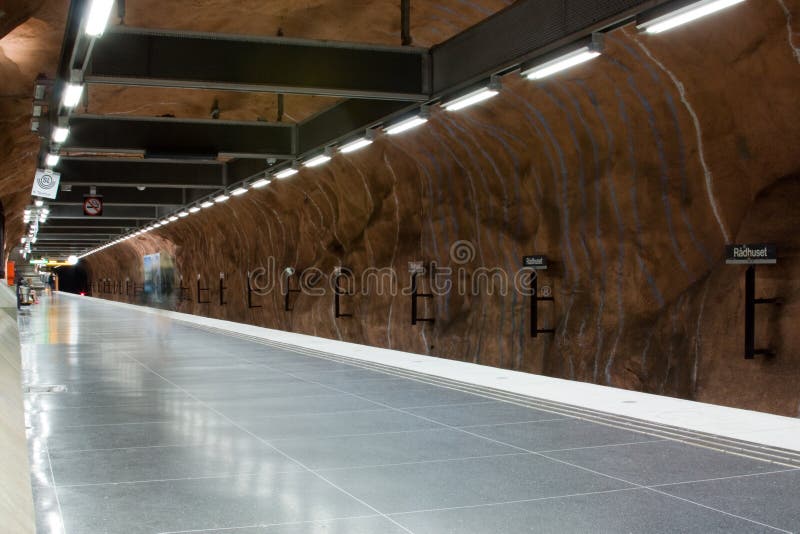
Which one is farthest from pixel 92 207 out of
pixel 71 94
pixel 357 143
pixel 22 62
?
pixel 71 94

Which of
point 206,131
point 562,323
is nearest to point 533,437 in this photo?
point 562,323

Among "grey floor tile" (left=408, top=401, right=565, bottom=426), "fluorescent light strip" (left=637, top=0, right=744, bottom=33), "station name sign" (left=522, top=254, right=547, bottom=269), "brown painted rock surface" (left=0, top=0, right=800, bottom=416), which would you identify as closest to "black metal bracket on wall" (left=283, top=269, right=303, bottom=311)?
"brown painted rock surface" (left=0, top=0, right=800, bottom=416)

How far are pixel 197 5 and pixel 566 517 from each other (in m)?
9.05

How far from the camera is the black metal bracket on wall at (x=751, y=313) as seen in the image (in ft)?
27.4

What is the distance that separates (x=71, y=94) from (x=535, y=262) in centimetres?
665

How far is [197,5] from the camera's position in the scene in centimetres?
1136

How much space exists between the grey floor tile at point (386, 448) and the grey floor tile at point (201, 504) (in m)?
0.58

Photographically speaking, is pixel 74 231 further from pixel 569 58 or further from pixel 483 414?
pixel 569 58

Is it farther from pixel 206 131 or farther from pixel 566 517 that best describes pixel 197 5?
pixel 566 517

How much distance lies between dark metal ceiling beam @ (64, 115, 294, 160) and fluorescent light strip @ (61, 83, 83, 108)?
13.9 ft

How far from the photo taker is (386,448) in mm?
6508

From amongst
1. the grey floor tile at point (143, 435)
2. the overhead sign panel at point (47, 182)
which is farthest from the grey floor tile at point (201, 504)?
the overhead sign panel at point (47, 182)

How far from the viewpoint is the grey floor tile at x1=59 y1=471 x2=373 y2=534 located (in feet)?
14.7

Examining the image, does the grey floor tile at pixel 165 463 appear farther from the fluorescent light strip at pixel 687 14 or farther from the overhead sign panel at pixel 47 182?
the overhead sign panel at pixel 47 182
